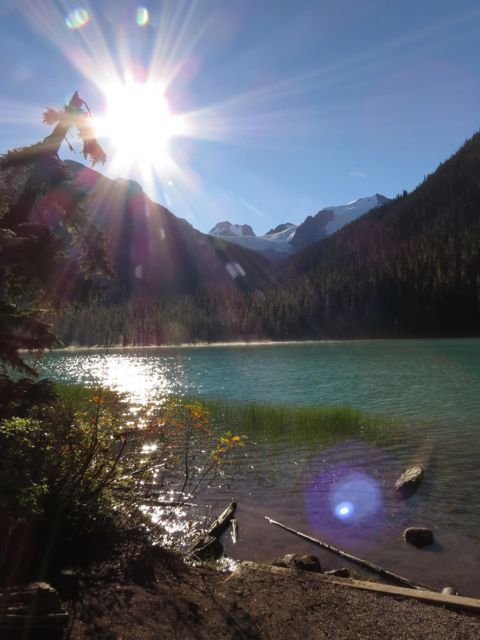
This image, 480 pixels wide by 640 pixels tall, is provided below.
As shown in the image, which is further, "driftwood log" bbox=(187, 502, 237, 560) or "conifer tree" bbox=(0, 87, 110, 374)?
"driftwood log" bbox=(187, 502, 237, 560)

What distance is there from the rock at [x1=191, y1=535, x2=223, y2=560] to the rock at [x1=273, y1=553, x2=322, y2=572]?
1416mm

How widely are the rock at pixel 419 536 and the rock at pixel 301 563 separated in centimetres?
286

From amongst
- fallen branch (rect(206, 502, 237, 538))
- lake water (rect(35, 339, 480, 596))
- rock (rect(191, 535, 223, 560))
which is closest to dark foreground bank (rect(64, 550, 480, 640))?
rock (rect(191, 535, 223, 560))

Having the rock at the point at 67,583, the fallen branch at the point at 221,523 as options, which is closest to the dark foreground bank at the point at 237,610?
the rock at the point at 67,583

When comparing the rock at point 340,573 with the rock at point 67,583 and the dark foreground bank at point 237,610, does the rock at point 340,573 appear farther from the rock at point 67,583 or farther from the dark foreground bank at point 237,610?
the rock at point 67,583

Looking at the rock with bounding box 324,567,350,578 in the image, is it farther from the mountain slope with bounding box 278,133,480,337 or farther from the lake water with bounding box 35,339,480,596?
the mountain slope with bounding box 278,133,480,337

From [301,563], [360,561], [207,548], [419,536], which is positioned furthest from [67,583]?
[419,536]

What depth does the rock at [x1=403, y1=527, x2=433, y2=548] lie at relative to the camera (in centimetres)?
1204

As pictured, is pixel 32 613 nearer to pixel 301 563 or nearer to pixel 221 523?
pixel 301 563

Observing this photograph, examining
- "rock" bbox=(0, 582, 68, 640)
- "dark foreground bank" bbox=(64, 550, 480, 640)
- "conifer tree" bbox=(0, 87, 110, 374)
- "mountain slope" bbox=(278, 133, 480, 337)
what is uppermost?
"mountain slope" bbox=(278, 133, 480, 337)

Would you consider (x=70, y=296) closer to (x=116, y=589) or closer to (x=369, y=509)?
(x=116, y=589)

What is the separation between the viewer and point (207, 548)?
11.1 metres

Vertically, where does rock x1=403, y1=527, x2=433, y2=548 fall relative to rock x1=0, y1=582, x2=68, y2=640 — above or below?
below

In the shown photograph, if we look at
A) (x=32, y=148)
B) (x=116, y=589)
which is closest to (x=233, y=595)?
(x=116, y=589)
